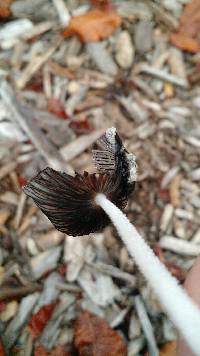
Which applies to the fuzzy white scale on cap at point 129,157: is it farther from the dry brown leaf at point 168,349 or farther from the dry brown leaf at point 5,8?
the dry brown leaf at point 5,8

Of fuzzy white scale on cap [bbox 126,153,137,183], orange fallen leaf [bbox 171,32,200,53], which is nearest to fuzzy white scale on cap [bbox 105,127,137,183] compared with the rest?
fuzzy white scale on cap [bbox 126,153,137,183]

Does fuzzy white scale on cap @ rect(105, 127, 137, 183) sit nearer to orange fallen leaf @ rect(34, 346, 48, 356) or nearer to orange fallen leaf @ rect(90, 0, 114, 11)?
orange fallen leaf @ rect(34, 346, 48, 356)

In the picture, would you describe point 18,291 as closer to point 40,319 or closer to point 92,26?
point 40,319

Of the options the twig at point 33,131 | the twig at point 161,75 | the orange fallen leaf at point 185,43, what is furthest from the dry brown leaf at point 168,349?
the orange fallen leaf at point 185,43

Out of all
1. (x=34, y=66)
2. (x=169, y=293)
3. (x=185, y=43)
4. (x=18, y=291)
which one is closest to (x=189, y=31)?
(x=185, y=43)

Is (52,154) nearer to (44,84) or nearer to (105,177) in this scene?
(44,84)

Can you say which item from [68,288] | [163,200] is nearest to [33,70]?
[163,200]
